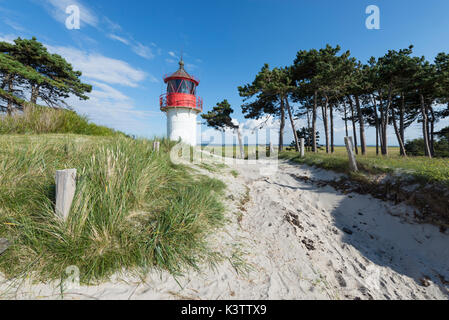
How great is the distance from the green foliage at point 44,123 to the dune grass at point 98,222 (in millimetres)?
4737

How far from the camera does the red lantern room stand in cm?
1407

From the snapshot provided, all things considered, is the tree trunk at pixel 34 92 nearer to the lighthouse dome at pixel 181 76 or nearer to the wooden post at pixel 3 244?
the lighthouse dome at pixel 181 76

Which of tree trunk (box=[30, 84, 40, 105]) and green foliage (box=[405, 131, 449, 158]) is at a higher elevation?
tree trunk (box=[30, 84, 40, 105])

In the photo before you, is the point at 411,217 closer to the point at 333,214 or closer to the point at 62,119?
the point at 333,214

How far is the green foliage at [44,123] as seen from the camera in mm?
6495

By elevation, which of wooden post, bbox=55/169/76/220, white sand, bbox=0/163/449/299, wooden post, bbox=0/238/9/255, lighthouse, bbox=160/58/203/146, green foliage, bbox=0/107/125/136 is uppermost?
lighthouse, bbox=160/58/203/146

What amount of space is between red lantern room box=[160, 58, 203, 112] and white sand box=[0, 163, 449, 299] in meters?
11.2

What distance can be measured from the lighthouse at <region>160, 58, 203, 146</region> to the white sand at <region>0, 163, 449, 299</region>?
10647 millimetres

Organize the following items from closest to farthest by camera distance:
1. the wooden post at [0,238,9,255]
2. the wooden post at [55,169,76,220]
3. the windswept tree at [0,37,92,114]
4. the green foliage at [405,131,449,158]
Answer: the wooden post at [0,238,9,255], the wooden post at [55,169,76,220], the windswept tree at [0,37,92,114], the green foliage at [405,131,449,158]

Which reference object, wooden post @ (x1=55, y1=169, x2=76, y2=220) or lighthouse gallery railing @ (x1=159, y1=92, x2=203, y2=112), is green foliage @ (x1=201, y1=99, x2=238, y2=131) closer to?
lighthouse gallery railing @ (x1=159, y1=92, x2=203, y2=112)

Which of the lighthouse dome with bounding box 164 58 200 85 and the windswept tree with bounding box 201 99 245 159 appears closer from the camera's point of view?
the lighthouse dome with bounding box 164 58 200 85

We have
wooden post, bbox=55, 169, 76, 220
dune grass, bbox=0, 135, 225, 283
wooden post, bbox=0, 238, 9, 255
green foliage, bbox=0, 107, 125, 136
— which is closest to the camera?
wooden post, bbox=0, 238, 9, 255

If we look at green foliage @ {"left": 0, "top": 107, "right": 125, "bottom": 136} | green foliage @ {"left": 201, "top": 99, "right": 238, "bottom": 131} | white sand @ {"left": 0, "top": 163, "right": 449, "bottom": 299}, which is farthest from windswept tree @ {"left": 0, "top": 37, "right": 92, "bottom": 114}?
white sand @ {"left": 0, "top": 163, "right": 449, "bottom": 299}
